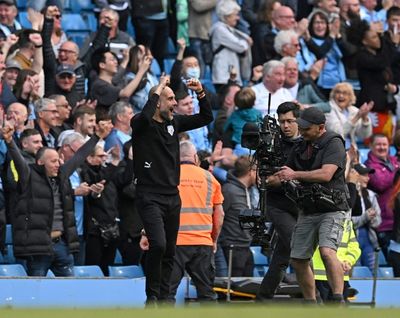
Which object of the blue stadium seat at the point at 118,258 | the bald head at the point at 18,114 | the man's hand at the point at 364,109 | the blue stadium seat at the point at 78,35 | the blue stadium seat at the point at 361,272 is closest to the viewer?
the bald head at the point at 18,114

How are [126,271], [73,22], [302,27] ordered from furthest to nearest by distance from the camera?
[302,27], [73,22], [126,271]

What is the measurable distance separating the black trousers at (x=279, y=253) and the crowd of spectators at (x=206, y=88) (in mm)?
1051

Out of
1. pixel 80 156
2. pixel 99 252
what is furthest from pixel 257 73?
pixel 80 156

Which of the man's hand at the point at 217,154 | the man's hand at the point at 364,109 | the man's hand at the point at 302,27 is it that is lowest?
the man's hand at the point at 217,154

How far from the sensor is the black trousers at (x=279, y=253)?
1617 centimetres

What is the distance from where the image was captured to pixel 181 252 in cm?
1670

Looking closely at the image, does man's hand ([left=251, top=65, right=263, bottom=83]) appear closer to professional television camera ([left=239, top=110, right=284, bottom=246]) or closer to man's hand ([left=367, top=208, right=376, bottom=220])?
man's hand ([left=367, top=208, right=376, bottom=220])

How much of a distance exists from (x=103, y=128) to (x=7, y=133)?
2.03 meters

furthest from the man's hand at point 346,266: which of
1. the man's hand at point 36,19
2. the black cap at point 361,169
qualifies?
the man's hand at point 36,19

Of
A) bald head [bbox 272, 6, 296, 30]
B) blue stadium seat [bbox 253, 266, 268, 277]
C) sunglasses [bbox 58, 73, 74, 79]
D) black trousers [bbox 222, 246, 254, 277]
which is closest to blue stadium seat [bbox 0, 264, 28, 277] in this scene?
black trousers [bbox 222, 246, 254, 277]

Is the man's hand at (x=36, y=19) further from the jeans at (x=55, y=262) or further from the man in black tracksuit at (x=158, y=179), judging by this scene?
the man in black tracksuit at (x=158, y=179)

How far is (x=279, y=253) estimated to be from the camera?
16312mm

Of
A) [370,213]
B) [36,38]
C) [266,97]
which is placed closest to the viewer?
[36,38]

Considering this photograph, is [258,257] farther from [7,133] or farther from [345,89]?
[7,133]
